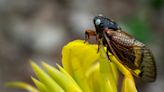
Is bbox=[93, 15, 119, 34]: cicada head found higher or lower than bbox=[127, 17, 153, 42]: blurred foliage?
higher

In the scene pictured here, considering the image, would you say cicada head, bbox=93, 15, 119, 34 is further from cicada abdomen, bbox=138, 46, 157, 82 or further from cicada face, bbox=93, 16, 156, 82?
cicada abdomen, bbox=138, 46, 157, 82

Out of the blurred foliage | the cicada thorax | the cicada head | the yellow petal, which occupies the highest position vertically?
the cicada head

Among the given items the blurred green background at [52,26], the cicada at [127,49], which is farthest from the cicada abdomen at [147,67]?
the blurred green background at [52,26]

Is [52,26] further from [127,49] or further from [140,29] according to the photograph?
[127,49]

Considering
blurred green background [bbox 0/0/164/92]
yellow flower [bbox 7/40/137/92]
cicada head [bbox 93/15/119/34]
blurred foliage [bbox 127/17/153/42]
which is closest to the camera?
yellow flower [bbox 7/40/137/92]

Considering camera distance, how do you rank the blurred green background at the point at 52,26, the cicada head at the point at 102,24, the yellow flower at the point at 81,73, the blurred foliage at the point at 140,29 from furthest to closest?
the blurred green background at the point at 52,26
the blurred foliage at the point at 140,29
the cicada head at the point at 102,24
the yellow flower at the point at 81,73

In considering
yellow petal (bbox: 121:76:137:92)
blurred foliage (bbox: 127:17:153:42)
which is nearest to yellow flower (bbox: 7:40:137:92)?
yellow petal (bbox: 121:76:137:92)

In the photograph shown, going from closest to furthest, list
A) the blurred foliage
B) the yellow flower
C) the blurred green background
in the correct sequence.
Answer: the yellow flower < the blurred foliage < the blurred green background

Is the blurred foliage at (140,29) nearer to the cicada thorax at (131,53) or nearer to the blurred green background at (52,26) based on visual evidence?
the blurred green background at (52,26)
